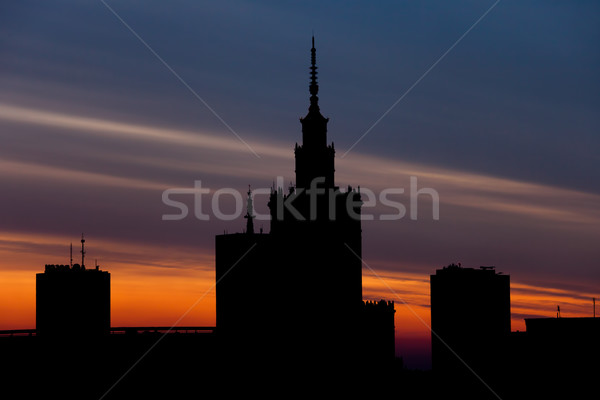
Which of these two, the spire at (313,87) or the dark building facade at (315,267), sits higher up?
the spire at (313,87)

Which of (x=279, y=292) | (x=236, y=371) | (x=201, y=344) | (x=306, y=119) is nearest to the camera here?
(x=306, y=119)

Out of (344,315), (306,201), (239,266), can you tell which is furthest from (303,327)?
(239,266)

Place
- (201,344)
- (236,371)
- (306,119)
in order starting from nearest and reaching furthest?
(306,119) → (236,371) → (201,344)

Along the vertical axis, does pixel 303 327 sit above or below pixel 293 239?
below

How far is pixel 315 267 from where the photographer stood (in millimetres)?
164000

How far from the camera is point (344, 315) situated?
162m

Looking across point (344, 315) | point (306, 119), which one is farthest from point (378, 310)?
point (306, 119)

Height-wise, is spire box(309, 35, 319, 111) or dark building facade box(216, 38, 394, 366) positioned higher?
spire box(309, 35, 319, 111)

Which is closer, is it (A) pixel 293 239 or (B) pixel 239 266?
(A) pixel 293 239

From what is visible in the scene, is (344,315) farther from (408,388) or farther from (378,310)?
(408,388)

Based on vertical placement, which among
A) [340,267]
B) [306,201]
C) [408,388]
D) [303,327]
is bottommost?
[408,388]

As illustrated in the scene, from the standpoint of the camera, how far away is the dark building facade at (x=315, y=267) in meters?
159

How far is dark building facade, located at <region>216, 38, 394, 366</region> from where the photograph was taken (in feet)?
521

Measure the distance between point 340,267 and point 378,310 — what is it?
15.5 meters
